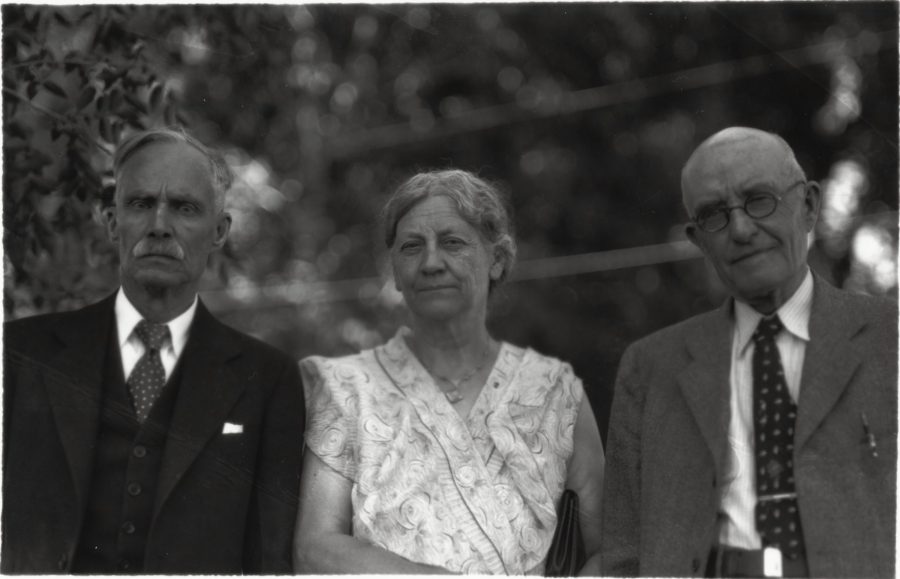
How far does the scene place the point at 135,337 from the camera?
3873mm

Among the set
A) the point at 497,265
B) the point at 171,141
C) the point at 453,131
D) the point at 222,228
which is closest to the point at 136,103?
the point at 171,141

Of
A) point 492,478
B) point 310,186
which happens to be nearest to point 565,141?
point 310,186

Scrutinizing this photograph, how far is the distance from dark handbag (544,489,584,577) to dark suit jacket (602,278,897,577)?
0.42ft

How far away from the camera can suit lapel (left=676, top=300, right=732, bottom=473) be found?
358 cm

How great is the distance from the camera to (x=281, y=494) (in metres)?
3.82

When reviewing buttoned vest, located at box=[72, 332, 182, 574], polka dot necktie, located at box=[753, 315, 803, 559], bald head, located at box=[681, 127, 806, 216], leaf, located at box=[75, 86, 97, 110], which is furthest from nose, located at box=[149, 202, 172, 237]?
polka dot necktie, located at box=[753, 315, 803, 559]

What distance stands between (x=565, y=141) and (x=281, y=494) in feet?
14.8

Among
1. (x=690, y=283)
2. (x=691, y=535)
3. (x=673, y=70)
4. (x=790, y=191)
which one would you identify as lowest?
(x=691, y=535)

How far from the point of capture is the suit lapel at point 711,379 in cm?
358

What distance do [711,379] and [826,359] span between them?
13.8 inches

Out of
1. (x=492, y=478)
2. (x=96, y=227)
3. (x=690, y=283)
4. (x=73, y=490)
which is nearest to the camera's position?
(x=73, y=490)

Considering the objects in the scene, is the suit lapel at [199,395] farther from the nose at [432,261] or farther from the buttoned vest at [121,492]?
the nose at [432,261]

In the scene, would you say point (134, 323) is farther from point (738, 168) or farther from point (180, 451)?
point (738, 168)

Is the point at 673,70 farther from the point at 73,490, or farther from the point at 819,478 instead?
the point at 73,490
